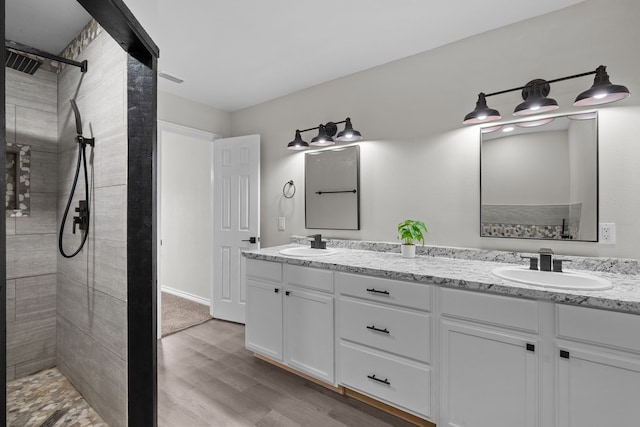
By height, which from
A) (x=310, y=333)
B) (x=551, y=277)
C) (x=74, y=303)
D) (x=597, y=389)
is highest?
(x=551, y=277)

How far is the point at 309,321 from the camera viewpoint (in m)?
2.18

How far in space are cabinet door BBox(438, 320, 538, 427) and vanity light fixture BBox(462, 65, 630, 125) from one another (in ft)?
4.27

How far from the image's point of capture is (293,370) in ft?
7.74

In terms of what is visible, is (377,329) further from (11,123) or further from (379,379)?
(11,123)

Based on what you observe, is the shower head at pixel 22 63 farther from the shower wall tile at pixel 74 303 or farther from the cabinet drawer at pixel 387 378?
the cabinet drawer at pixel 387 378

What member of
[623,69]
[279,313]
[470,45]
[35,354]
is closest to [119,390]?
[279,313]

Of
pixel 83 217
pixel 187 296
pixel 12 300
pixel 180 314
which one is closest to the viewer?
pixel 83 217

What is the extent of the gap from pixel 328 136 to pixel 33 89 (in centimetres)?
235

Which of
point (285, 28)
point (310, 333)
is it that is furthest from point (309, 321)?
point (285, 28)

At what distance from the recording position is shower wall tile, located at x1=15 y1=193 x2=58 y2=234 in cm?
229

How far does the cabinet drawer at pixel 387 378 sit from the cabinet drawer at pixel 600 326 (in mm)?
722

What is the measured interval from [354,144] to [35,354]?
3.09 metres

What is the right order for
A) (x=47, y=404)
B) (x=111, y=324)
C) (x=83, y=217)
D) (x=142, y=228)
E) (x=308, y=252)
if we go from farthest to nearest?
(x=308, y=252) < (x=47, y=404) < (x=83, y=217) < (x=111, y=324) < (x=142, y=228)

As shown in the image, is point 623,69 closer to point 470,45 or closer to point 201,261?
point 470,45
